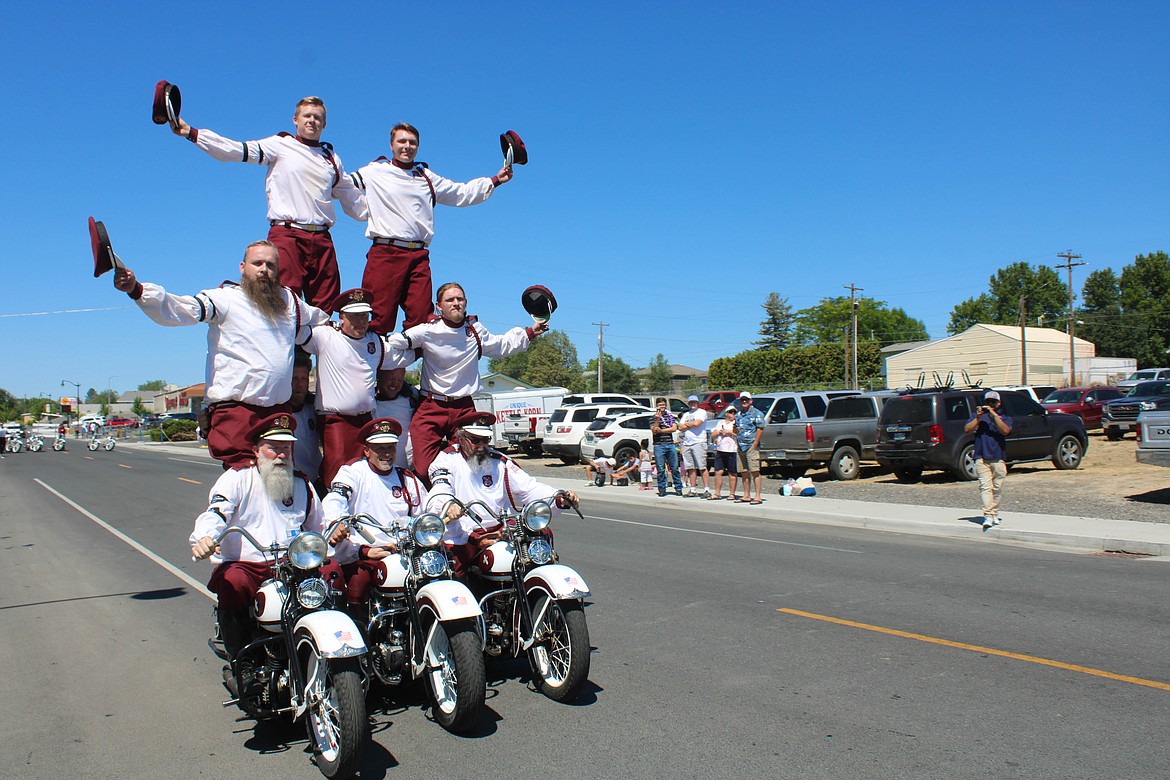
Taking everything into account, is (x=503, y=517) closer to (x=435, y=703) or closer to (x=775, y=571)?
(x=435, y=703)

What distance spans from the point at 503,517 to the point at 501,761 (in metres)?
1.60

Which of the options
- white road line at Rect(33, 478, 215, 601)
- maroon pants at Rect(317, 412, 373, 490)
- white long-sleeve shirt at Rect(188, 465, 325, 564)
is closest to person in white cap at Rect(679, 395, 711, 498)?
white road line at Rect(33, 478, 215, 601)

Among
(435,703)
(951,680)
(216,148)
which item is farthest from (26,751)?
(951,680)

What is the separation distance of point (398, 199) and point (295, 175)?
33.6 inches

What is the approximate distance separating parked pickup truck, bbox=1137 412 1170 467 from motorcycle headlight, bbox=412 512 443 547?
13.1 meters

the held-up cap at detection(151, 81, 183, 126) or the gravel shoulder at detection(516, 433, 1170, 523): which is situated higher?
the held-up cap at detection(151, 81, 183, 126)

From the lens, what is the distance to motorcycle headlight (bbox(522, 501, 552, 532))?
223 inches

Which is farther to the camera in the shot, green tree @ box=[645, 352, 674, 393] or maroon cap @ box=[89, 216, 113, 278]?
green tree @ box=[645, 352, 674, 393]

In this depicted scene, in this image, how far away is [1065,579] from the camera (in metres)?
9.37

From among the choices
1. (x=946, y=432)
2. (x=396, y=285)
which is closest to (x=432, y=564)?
(x=396, y=285)

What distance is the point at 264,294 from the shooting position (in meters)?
5.38

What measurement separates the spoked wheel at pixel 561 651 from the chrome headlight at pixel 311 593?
55.1 inches

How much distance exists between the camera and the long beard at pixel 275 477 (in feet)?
16.5

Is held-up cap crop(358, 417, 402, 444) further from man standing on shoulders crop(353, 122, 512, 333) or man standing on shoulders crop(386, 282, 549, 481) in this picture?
man standing on shoulders crop(353, 122, 512, 333)
